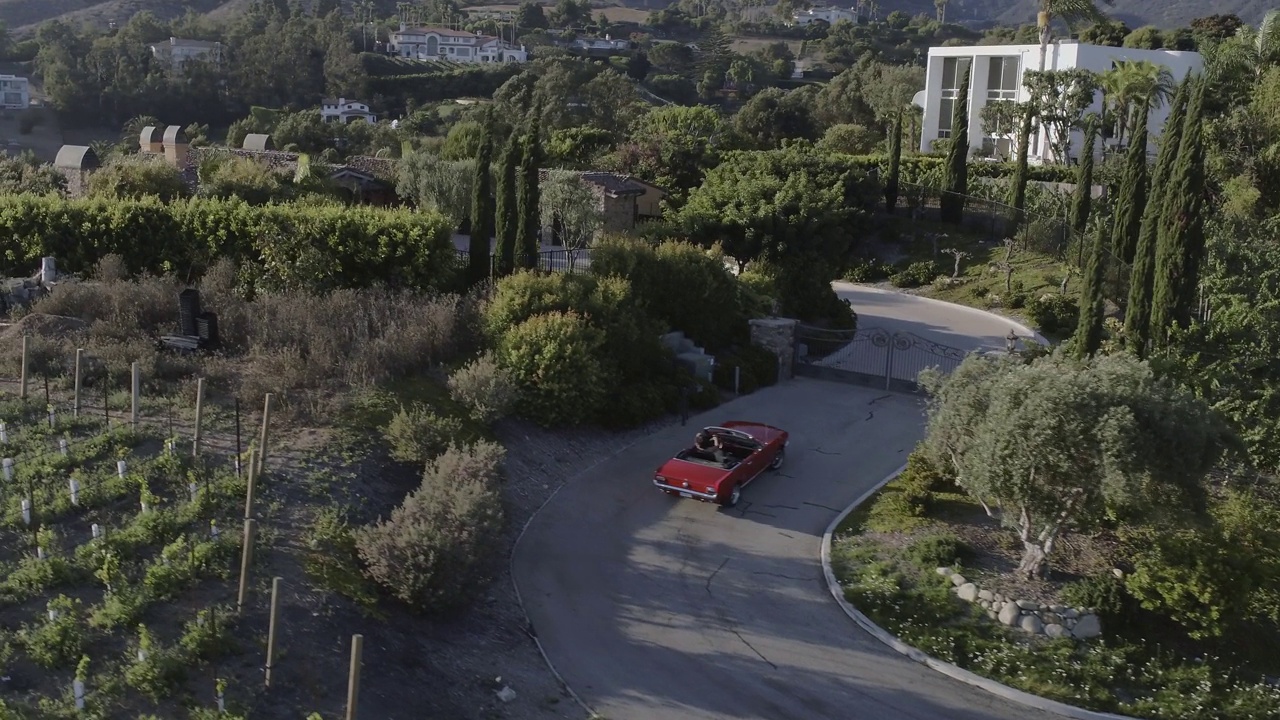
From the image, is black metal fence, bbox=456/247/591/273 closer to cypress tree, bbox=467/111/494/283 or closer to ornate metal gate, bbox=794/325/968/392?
cypress tree, bbox=467/111/494/283

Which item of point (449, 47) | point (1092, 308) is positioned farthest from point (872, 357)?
point (449, 47)

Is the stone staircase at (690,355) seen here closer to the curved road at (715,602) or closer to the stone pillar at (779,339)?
the stone pillar at (779,339)

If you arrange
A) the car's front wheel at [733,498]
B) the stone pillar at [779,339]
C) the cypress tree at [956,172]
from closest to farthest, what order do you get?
the car's front wheel at [733,498] → the stone pillar at [779,339] → the cypress tree at [956,172]

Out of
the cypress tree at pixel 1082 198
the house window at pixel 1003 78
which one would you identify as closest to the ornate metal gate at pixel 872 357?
the cypress tree at pixel 1082 198

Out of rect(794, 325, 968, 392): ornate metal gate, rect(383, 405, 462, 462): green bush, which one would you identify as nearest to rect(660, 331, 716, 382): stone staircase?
rect(794, 325, 968, 392): ornate metal gate

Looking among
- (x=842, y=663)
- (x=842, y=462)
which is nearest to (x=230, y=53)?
(x=842, y=462)
